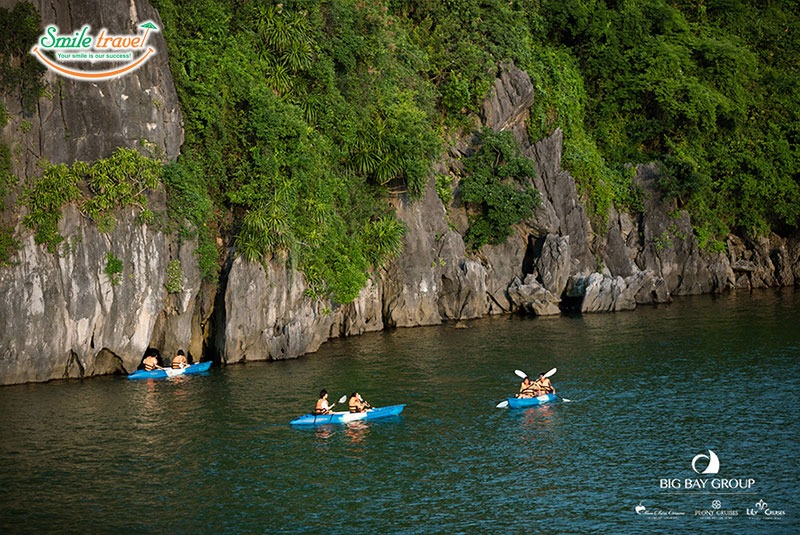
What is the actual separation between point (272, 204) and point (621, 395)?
1884 cm

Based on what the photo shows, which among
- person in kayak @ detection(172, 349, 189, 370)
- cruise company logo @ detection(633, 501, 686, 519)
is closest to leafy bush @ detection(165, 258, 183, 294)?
person in kayak @ detection(172, 349, 189, 370)

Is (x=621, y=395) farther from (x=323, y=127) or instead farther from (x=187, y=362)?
(x=323, y=127)

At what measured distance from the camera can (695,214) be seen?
64500 mm

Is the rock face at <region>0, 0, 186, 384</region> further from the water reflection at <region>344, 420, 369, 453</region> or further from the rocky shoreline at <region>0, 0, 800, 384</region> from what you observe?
the water reflection at <region>344, 420, 369, 453</region>

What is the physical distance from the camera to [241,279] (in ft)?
126

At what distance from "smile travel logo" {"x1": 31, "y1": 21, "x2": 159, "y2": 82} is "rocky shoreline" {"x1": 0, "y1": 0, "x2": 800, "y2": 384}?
61cm

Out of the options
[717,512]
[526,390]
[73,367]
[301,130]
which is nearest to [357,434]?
[526,390]

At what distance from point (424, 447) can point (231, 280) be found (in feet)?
52.5

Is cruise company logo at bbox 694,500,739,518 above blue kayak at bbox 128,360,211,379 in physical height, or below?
below

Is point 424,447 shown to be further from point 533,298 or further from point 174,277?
point 533,298

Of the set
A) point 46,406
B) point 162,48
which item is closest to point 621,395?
point 46,406

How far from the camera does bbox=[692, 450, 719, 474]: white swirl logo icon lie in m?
23.0

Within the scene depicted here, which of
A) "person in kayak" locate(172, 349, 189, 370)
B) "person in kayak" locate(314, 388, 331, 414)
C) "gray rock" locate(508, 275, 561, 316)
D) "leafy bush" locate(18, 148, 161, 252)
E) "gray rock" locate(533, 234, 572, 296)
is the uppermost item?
"leafy bush" locate(18, 148, 161, 252)

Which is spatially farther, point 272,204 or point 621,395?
point 272,204
